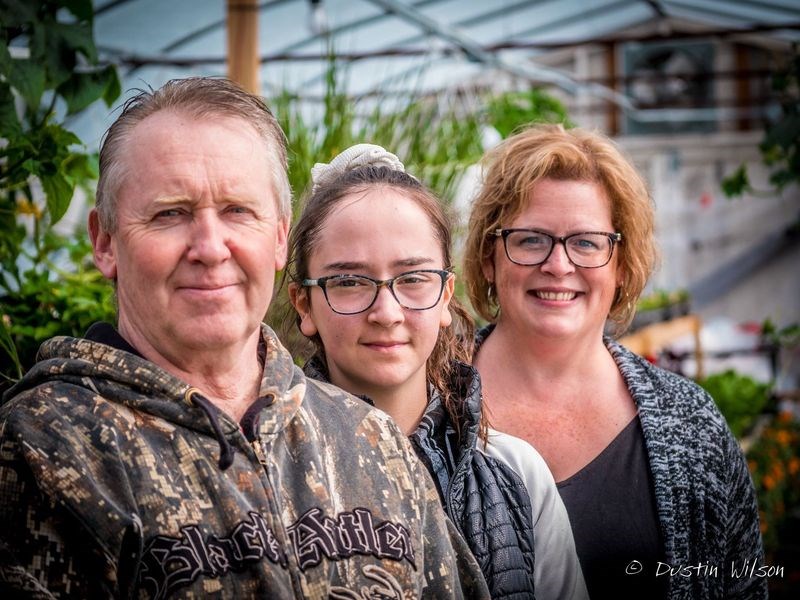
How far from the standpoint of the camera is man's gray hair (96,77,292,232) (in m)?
1.24

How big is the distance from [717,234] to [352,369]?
11721 mm

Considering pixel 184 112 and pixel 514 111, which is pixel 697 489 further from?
pixel 514 111

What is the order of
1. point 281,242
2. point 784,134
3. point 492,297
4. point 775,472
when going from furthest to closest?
point 775,472
point 784,134
point 492,297
point 281,242

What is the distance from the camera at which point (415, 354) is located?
165 cm

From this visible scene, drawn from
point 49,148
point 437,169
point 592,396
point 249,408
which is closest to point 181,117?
point 249,408

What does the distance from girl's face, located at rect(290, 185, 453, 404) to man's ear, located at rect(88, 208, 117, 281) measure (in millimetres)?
466

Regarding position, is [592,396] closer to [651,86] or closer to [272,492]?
[272,492]

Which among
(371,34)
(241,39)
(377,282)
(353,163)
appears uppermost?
(371,34)

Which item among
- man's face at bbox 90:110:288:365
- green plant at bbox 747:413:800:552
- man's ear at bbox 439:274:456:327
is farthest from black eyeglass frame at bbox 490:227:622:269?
green plant at bbox 747:413:800:552

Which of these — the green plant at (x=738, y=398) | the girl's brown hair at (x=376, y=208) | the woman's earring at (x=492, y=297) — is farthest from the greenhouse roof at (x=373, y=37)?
the green plant at (x=738, y=398)

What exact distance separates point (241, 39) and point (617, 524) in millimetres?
2127

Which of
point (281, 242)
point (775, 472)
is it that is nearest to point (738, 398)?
point (775, 472)

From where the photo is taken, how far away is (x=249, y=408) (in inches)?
50.7

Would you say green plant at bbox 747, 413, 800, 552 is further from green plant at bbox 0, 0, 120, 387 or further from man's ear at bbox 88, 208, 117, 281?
man's ear at bbox 88, 208, 117, 281
